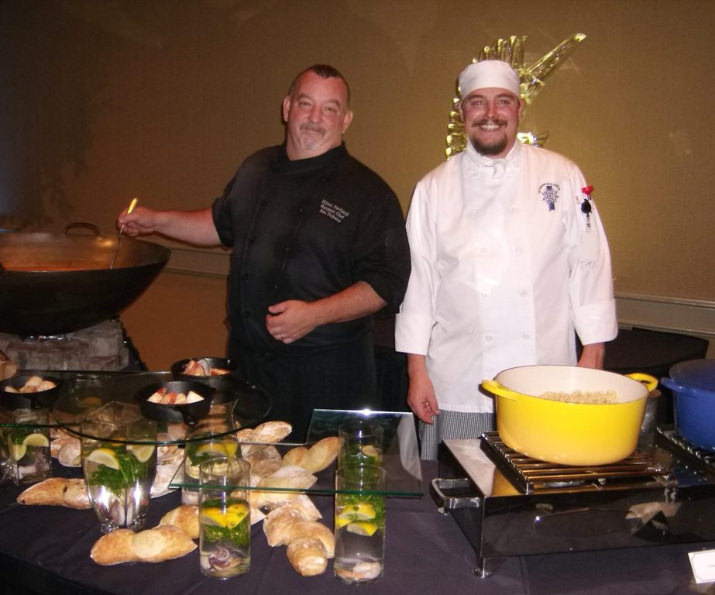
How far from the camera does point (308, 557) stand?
0.97 meters

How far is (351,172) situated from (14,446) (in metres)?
1.23

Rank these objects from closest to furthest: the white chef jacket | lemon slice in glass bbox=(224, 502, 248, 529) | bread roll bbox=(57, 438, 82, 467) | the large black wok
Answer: lemon slice in glass bbox=(224, 502, 248, 529), bread roll bbox=(57, 438, 82, 467), the large black wok, the white chef jacket

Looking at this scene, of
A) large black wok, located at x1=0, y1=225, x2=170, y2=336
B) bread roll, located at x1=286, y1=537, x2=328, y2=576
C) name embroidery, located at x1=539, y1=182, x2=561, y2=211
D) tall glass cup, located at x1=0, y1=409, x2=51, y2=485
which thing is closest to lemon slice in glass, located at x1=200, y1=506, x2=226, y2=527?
bread roll, located at x1=286, y1=537, x2=328, y2=576

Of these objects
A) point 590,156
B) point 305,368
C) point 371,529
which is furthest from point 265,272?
point 590,156

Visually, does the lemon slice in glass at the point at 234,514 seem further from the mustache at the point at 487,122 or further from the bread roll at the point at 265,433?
the mustache at the point at 487,122

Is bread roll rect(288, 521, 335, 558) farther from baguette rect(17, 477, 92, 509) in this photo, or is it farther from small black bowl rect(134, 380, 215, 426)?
baguette rect(17, 477, 92, 509)

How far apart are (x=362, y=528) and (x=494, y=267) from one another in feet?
3.27

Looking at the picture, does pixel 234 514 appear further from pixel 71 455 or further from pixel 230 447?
pixel 71 455

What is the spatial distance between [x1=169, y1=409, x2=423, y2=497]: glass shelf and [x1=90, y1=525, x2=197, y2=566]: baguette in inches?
3.4

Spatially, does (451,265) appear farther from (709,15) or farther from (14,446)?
(709,15)

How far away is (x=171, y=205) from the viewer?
163 inches

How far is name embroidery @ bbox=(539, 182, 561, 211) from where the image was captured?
5.90 ft

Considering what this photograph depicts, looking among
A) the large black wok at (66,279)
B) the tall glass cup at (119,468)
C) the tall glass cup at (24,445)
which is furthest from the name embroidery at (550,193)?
the tall glass cup at (24,445)

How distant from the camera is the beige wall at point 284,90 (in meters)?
2.92
